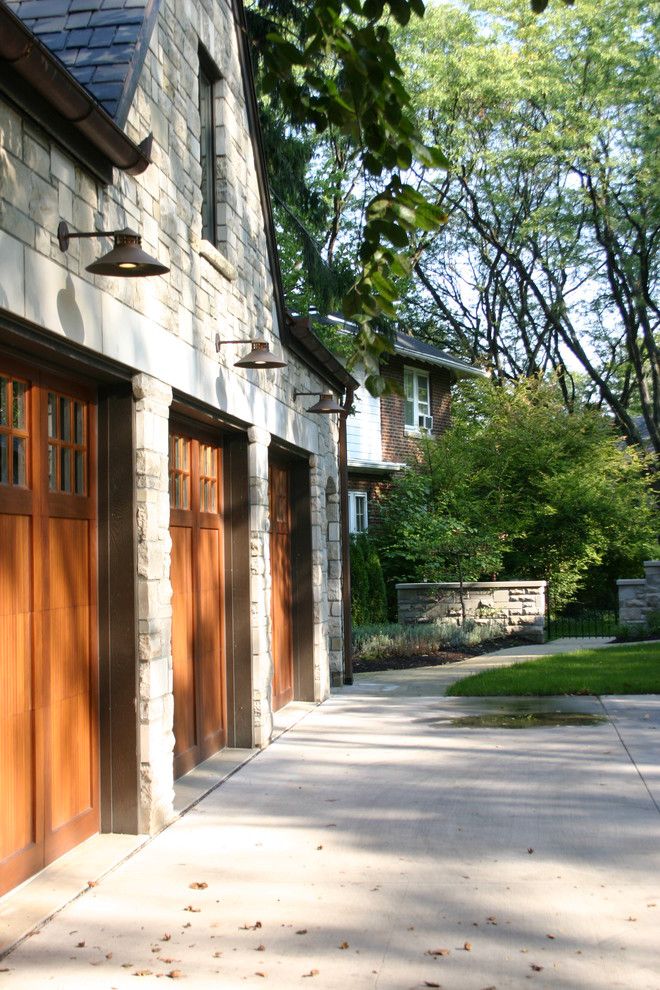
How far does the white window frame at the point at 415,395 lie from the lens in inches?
1168

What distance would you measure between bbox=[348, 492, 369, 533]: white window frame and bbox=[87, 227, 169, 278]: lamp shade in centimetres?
2103

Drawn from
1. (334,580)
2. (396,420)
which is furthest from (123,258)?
(396,420)

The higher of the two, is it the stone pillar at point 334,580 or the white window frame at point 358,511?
the white window frame at point 358,511

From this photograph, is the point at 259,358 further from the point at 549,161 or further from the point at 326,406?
the point at 549,161

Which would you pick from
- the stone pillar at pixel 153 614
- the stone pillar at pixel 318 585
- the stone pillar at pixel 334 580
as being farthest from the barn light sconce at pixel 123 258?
the stone pillar at pixel 334 580

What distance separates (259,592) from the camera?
10.1 m

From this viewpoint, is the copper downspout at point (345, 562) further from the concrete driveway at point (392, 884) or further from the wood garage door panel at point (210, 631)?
the concrete driveway at point (392, 884)

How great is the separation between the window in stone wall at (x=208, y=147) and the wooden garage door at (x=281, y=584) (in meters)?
3.62

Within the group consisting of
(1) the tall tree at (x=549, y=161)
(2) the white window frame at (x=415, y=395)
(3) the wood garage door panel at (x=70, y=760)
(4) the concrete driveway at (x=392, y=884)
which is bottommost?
(4) the concrete driveway at (x=392, y=884)

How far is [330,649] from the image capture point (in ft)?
49.1

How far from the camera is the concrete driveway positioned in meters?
4.58

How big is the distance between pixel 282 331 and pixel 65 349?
598cm

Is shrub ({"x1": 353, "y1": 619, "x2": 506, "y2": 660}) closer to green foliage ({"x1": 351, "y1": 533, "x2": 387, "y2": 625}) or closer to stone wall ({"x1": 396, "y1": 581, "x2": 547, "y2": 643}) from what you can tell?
stone wall ({"x1": 396, "y1": 581, "x2": 547, "y2": 643})

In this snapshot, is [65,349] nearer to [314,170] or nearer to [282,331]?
[282,331]
